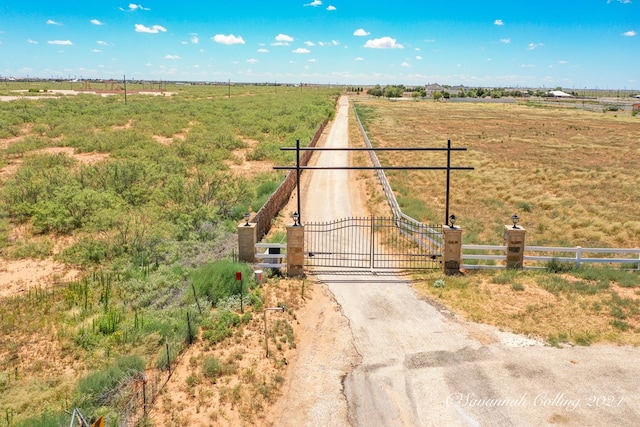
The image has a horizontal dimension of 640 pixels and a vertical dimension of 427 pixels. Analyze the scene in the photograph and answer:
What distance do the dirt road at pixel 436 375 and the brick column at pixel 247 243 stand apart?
2805 mm

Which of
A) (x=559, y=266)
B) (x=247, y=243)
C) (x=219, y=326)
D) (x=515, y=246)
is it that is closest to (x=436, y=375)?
(x=219, y=326)

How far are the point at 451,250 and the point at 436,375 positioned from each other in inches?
228

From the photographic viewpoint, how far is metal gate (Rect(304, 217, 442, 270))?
15.6 m

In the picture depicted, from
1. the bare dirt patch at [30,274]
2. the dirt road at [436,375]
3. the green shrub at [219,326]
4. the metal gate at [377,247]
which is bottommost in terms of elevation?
the dirt road at [436,375]

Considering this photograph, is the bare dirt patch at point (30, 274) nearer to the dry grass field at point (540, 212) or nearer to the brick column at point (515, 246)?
the dry grass field at point (540, 212)

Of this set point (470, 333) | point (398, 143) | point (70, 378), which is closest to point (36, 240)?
point (70, 378)

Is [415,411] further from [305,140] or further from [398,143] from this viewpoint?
[398,143]

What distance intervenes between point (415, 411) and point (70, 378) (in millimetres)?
6508

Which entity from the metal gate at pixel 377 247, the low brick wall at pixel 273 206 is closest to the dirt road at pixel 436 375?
the metal gate at pixel 377 247

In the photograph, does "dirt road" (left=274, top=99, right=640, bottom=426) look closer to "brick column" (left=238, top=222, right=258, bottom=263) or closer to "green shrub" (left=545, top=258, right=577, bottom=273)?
"brick column" (left=238, top=222, right=258, bottom=263)

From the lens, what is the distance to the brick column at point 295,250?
1428 centimetres

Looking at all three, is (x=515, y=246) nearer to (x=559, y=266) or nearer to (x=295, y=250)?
(x=559, y=266)

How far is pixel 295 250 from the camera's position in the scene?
1441 centimetres

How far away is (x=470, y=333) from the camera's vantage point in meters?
11.1
